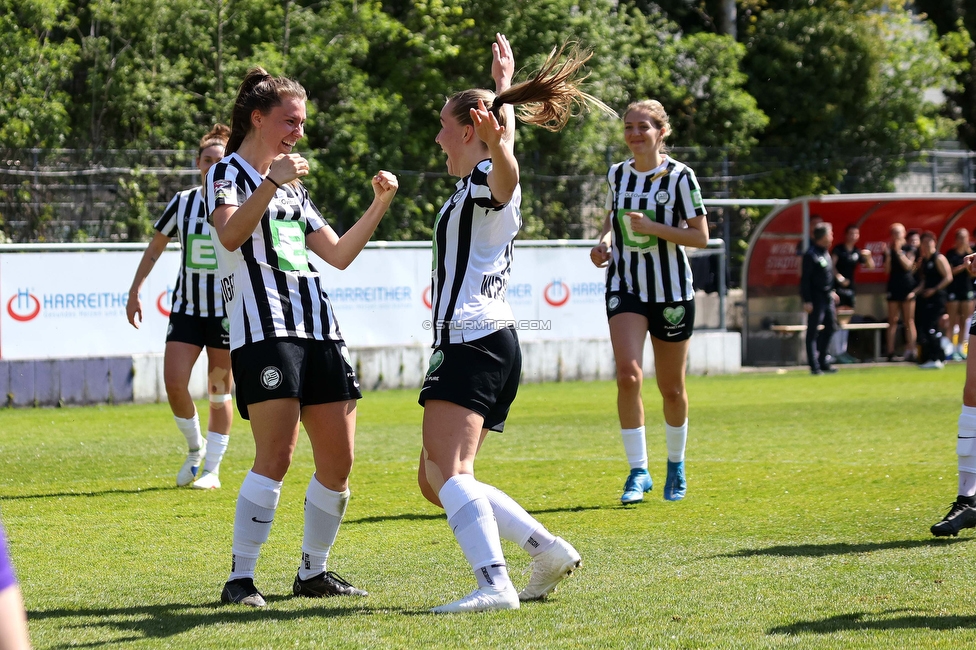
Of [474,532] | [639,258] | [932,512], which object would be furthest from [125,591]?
[932,512]

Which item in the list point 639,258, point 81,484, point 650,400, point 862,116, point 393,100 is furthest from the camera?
point 862,116

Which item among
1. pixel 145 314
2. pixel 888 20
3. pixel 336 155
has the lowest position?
pixel 145 314

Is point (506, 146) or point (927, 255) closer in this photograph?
point (506, 146)

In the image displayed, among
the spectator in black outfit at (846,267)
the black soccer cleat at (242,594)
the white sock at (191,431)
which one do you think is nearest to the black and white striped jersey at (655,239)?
the white sock at (191,431)

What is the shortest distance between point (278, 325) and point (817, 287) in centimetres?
1493

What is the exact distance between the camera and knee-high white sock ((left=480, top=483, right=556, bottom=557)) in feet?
15.5

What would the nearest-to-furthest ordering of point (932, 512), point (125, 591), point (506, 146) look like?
1. point (506, 146)
2. point (125, 591)
3. point (932, 512)

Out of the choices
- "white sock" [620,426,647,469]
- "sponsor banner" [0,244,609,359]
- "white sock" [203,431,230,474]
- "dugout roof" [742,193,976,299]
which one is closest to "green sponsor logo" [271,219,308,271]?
"white sock" [620,426,647,469]

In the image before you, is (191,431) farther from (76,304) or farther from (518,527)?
(76,304)

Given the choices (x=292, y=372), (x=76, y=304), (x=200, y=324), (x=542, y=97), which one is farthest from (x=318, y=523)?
(x=76, y=304)

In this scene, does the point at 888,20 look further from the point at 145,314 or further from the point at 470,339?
the point at 470,339

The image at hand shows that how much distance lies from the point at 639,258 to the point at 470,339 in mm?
3139

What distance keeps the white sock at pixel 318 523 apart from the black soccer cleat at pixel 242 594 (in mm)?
247

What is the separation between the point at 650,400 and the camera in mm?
14906
